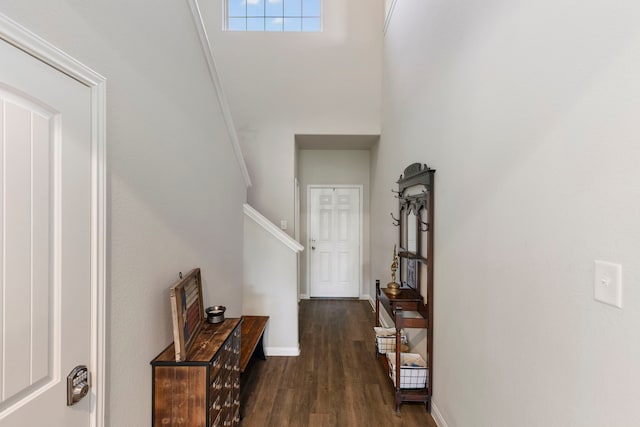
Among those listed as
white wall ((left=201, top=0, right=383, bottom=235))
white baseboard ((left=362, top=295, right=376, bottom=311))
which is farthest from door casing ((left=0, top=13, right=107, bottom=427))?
white baseboard ((left=362, top=295, right=376, bottom=311))

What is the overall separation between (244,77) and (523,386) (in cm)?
395

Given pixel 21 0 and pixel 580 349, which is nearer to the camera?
pixel 21 0

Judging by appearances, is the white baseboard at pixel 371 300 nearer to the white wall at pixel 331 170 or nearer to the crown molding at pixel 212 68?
the white wall at pixel 331 170

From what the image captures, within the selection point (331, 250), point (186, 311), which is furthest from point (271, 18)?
point (186, 311)

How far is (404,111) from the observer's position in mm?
2742

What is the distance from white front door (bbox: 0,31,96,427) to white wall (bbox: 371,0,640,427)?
1507 mm

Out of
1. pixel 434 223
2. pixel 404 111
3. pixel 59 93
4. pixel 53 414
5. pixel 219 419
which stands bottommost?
pixel 219 419

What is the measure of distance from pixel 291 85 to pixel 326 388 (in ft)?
11.1

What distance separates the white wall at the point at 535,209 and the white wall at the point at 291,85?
74.7 inches

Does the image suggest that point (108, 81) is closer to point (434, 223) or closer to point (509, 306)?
point (509, 306)

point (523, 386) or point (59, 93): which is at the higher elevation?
point (59, 93)

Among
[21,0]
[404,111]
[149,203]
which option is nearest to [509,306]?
[149,203]

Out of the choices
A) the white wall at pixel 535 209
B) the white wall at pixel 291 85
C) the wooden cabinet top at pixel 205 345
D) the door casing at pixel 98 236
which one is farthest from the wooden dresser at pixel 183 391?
the white wall at pixel 291 85

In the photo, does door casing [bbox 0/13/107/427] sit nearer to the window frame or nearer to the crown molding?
the crown molding
